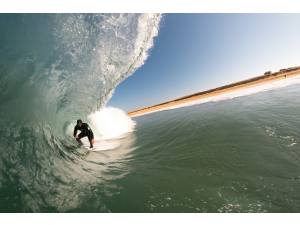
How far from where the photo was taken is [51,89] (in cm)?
945

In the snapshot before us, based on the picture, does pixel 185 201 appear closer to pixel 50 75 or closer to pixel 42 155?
pixel 42 155

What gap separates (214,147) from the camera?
796 centimetres

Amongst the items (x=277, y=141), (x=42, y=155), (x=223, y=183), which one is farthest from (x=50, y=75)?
(x=277, y=141)

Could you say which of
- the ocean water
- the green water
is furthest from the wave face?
the green water

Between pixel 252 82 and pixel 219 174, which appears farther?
pixel 252 82

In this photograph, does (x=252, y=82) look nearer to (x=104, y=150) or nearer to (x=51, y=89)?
(x=104, y=150)

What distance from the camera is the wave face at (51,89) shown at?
18.0 ft

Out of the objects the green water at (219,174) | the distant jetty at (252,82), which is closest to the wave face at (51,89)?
the green water at (219,174)

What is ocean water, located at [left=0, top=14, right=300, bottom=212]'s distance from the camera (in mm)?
4832

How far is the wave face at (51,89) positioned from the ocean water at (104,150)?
0.09 ft

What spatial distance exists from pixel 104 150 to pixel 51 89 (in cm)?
315

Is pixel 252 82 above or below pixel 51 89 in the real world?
below

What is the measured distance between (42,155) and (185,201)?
448 cm

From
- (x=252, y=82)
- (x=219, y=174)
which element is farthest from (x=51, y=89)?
(x=252, y=82)
